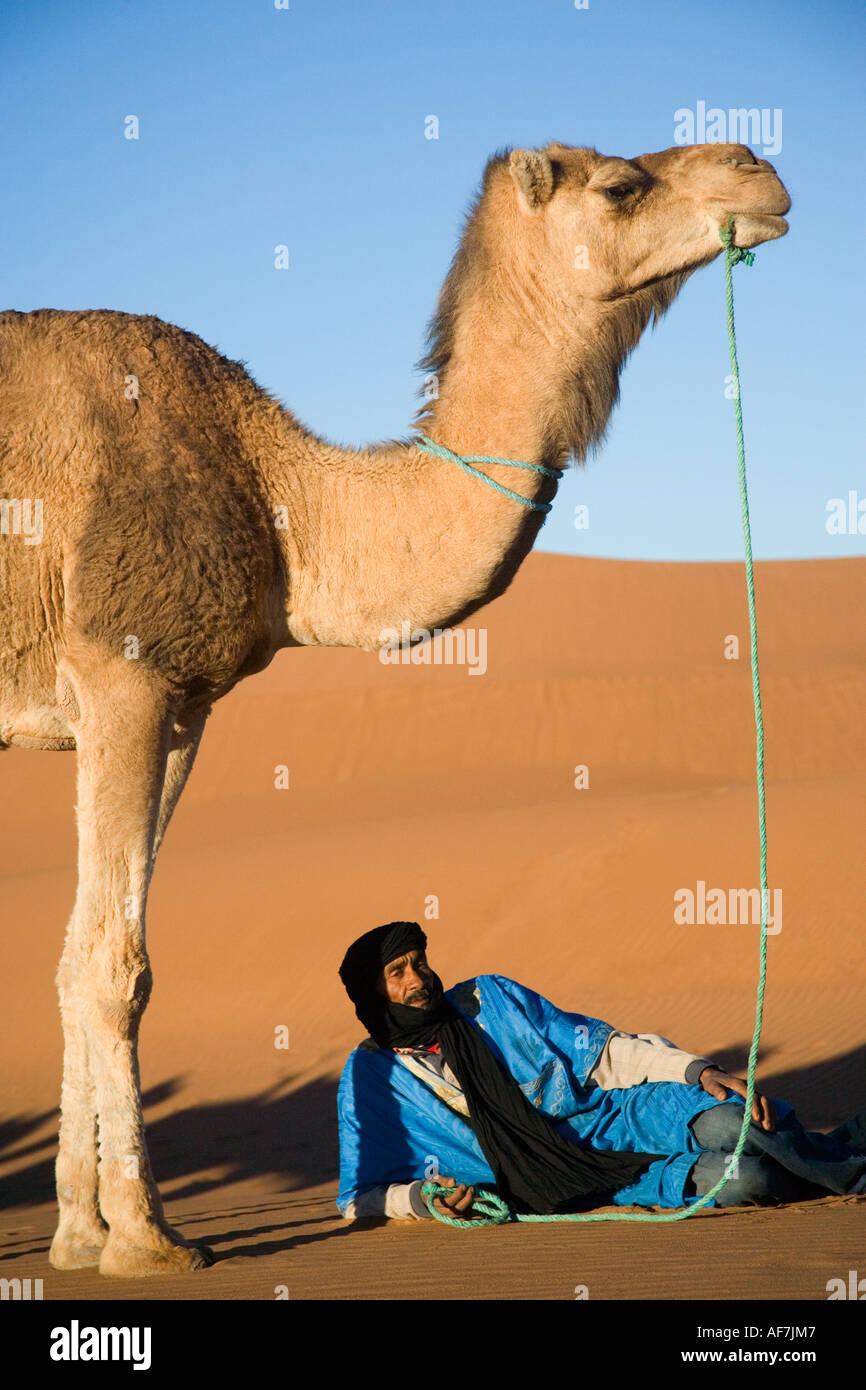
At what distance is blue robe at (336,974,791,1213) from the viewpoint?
4977 millimetres

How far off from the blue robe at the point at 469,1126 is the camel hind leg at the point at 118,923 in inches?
34.6

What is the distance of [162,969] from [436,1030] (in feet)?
34.1

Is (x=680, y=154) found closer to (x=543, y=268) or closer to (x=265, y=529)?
(x=543, y=268)

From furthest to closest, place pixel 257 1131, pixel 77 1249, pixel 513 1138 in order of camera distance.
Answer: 1. pixel 257 1131
2. pixel 513 1138
3. pixel 77 1249

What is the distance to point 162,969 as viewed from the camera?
14891mm

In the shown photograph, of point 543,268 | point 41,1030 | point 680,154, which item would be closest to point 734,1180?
point 543,268

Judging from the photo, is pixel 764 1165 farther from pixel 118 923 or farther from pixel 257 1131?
pixel 257 1131

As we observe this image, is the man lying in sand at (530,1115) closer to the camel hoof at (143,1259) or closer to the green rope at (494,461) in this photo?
the camel hoof at (143,1259)

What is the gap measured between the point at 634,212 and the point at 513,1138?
3152 millimetres

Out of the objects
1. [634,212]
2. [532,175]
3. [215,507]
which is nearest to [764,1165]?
[215,507]

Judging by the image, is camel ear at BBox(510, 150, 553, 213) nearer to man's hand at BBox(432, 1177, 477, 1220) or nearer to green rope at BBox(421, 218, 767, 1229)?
green rope at BBox(421, 218, 767, 1229)

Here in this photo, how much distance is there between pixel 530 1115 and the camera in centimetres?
489

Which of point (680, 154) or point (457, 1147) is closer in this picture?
point (680, 154)

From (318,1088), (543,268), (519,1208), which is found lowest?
(318,1088)
